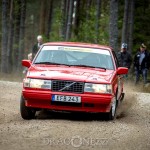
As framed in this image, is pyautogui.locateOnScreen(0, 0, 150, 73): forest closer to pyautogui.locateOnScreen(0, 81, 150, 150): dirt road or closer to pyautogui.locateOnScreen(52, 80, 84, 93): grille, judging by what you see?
pyautogui.locateOnScreen(0, 81, 150, 150): dirt road

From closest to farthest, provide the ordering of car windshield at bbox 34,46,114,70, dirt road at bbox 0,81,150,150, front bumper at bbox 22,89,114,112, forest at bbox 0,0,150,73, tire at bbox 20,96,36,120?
1. dirt road at bbox 0,81,150,150
2. front bumper at bbox 22,89,114,112
3. tire at bbox 20,96,36,120
4. car windshield at bbox 34,46,114,70
5. forest at bbox 0,0,150,73

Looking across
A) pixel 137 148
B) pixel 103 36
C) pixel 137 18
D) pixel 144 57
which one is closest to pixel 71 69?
pixel 137 148

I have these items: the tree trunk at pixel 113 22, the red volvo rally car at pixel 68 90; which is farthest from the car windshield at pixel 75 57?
the tree trunk at pixel 113 22

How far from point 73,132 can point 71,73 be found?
6.23 ft

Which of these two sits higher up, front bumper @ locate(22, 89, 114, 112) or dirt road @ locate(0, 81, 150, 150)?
front bumper @ locate(22, 89, 114, 112)

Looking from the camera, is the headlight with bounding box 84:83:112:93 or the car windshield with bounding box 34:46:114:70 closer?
the headlight with bounding box 84:83:112:93

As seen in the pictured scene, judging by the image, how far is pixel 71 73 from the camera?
10516 millimetres

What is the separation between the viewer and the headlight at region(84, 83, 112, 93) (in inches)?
402

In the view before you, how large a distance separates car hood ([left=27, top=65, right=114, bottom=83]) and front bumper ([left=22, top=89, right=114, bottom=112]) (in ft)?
1.03

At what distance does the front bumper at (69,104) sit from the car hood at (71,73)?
0.31 meters

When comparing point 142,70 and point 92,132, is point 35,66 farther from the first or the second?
point 142,70

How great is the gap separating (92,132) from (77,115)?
277 cm

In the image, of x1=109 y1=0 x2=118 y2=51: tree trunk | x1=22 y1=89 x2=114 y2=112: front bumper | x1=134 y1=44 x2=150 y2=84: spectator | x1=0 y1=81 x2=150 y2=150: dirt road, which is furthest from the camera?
x1=134 y1=44 x2=150 y2=84: spectator

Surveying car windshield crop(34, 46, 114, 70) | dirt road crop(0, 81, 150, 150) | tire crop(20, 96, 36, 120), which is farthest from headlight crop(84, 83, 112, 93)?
tire crop(20, 96, 36, 120)
